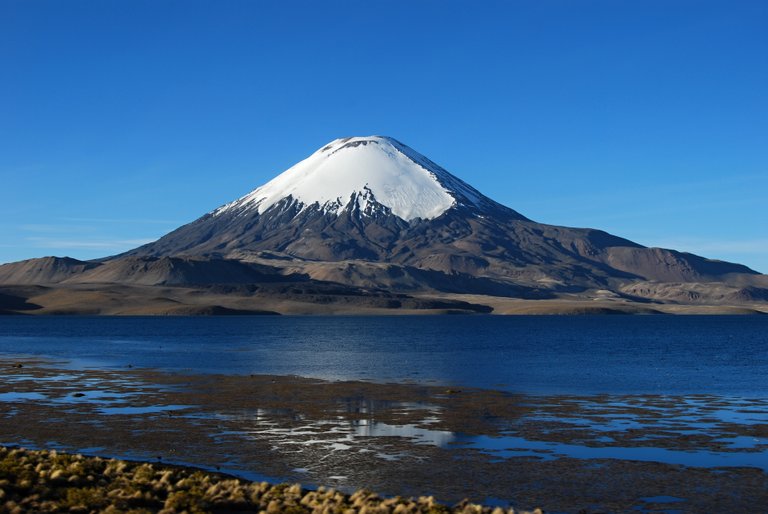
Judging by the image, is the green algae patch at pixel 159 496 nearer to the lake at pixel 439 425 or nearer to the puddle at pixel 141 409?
the lake at pixel 439 425

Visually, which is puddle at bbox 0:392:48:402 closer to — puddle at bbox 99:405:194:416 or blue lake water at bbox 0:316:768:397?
puddle at bbox 99:405:194:416

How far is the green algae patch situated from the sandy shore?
374 cm

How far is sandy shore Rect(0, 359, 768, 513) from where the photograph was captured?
92.5 feet

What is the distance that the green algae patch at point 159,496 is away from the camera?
71.7 ft

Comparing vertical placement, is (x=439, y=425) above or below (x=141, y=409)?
above

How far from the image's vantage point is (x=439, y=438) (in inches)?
1473

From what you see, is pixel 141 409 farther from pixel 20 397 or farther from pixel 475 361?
pixel 475 361

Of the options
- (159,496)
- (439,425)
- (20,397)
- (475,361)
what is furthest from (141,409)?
(475,361)

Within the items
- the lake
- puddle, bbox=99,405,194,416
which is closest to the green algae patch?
the lake

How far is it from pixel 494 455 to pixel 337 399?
66.1 ft

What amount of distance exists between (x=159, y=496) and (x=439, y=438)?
16.3 meters

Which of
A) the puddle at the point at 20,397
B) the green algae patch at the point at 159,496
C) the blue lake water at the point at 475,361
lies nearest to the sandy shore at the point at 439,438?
the puddle at the point at 20,397

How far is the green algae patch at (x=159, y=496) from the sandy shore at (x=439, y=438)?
12.3ft

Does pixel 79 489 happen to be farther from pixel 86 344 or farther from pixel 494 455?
pixel 86 344
